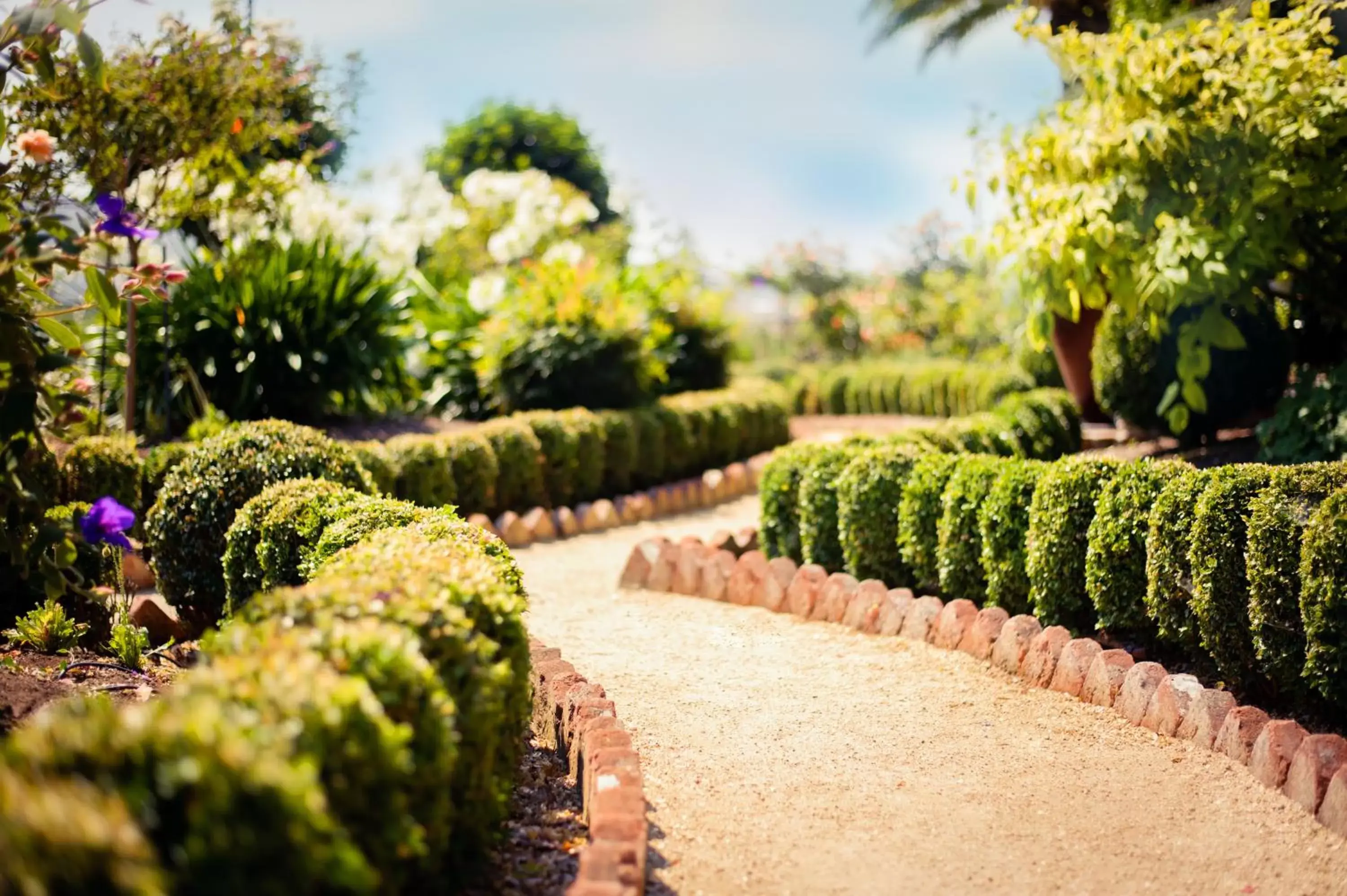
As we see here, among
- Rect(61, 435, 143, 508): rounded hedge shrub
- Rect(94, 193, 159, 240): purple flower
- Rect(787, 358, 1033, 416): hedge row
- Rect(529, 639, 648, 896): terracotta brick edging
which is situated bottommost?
Rect(529, 639, 648, 896): terracotta brick edging

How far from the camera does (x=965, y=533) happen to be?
4.72m

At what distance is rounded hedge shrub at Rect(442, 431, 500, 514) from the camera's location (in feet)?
22.3

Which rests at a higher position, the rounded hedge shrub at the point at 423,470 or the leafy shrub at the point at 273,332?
the leafy shrub at the point at 273,332

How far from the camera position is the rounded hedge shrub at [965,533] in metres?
4.69

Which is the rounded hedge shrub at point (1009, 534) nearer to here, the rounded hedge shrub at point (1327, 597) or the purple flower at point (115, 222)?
the rounded hedge shrub at point (1327, 597)

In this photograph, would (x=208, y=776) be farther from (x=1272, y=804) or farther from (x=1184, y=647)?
(x=1184, y=647)

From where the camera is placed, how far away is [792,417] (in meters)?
15.6

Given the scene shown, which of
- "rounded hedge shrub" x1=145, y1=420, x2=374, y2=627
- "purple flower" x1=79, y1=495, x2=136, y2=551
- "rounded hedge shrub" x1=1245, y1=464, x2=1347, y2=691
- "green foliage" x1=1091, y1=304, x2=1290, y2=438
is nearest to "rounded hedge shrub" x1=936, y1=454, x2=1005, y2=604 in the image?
"rounded hedge shrub" x1=1245, y1=464, x2=1347, y2=691

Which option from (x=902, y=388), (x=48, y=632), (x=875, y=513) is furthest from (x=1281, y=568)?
(x=902, y=388)

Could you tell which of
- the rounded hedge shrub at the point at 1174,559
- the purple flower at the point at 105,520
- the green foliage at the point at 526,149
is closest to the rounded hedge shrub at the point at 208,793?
the purple flower at the point at 105,520

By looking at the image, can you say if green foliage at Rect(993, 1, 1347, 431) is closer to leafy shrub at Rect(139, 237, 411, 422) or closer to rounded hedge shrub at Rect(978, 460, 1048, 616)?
rounded hedge shrub at Rect(978, 460, 1048, 616)

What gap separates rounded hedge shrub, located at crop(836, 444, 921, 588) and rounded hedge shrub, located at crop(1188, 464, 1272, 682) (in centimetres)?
154

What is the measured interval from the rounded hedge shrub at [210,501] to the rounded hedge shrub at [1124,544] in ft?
9.71

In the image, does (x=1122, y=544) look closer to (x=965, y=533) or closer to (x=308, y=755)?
(x=965, y=533)
